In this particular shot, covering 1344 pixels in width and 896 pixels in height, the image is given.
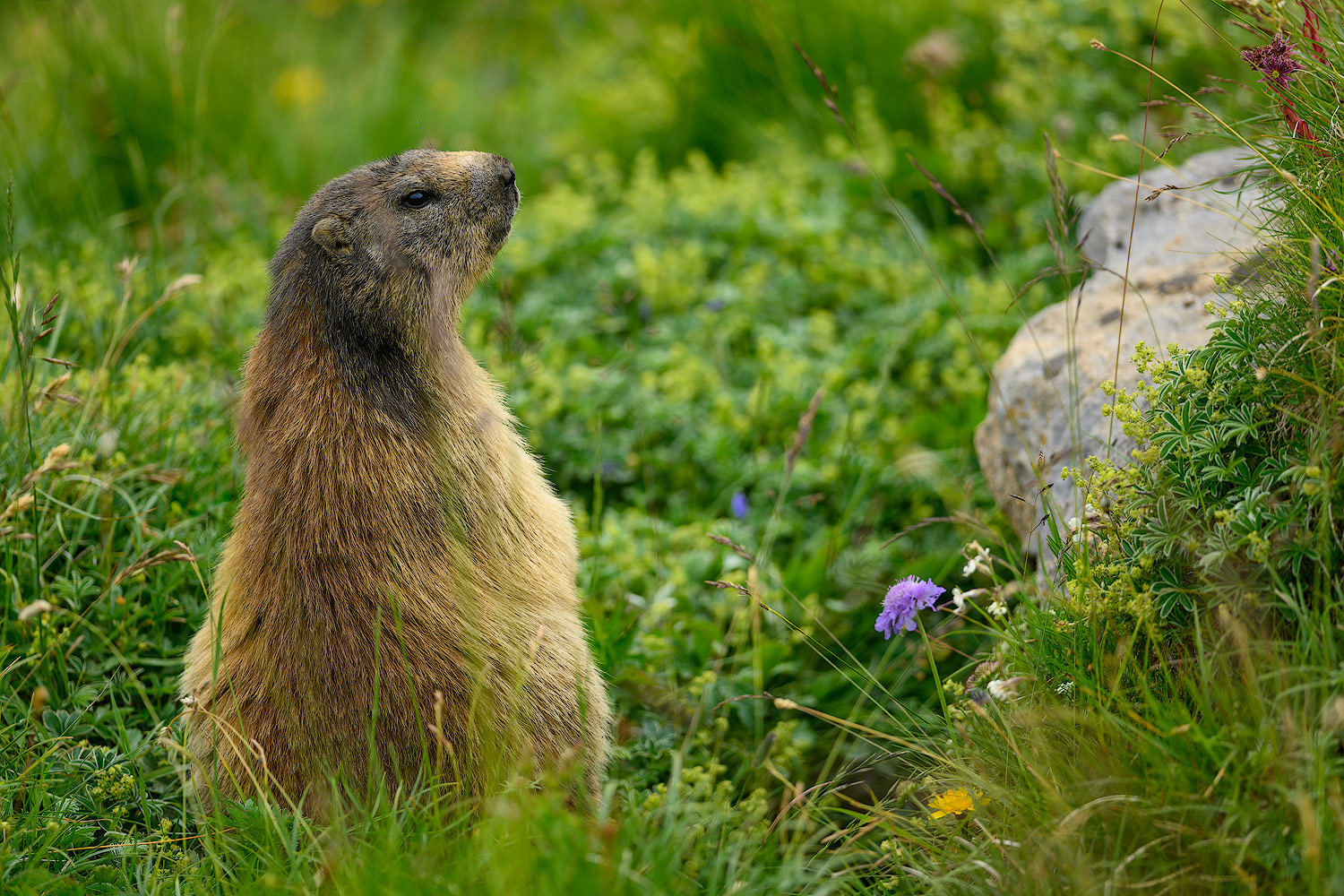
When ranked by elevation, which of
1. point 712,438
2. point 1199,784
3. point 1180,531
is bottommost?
point 712,438

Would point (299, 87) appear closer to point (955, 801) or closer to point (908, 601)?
point (908, 601)

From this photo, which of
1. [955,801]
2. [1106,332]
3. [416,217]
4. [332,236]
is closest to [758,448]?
[1106,332]

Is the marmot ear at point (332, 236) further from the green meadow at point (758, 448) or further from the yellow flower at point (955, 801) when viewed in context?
the yellow flower at point (955, 801)

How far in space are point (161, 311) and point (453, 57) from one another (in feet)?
17.8

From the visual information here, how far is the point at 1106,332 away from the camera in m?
3.83

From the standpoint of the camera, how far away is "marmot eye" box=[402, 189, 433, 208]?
347 cm

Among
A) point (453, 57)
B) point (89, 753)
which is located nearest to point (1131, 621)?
point (89, 753)

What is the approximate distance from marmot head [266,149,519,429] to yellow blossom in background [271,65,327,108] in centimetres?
467

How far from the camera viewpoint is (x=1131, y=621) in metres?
2.65

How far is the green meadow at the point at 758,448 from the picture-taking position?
2363 millimetres

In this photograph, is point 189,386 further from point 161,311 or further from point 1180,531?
point 1180,531

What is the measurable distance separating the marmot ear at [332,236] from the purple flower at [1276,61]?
2527 mm

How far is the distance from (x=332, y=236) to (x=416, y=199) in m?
0.37

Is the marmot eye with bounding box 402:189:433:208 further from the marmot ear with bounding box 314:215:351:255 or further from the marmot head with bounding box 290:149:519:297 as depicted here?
the marmot ear with bounding box 314:215:351:255
